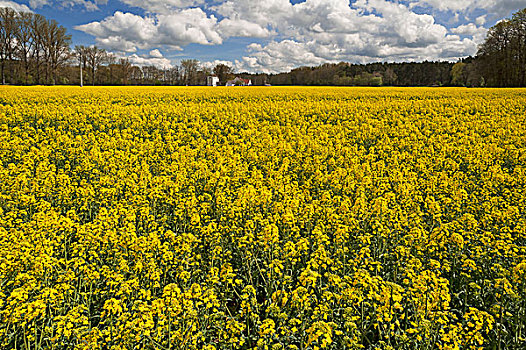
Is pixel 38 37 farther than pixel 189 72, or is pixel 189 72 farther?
pixel 189 72

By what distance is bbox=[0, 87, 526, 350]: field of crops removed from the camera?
382 centimetres

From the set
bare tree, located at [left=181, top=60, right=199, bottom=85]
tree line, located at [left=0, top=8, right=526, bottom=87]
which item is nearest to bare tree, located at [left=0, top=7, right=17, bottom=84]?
tree line, located at [left=0, top=8, right=526, bottom=87]

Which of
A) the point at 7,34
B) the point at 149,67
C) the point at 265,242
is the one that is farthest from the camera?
the point at 149,67

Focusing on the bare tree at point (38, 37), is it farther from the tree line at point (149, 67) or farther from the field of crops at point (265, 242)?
the field of crops at point (265, 242)

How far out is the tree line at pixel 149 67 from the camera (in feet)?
197

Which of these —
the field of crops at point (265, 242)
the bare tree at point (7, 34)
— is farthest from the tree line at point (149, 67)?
the field of crops at point (265, 242)

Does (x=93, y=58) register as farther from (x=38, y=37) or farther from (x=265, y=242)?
(x=265, y=242)

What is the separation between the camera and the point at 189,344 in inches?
138

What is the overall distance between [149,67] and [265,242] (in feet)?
325

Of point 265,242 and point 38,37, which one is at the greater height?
point 38,37

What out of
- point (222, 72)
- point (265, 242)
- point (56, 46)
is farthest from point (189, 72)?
point (265, 242)

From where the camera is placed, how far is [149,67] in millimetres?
95375

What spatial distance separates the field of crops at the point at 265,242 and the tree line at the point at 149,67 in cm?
4478

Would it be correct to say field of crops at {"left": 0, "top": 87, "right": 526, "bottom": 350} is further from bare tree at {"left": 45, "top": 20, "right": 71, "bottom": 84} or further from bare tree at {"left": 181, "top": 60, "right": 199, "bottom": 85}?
bare tree at {"left": 181, "top": 60, "right": 199, "bottom": 85}
